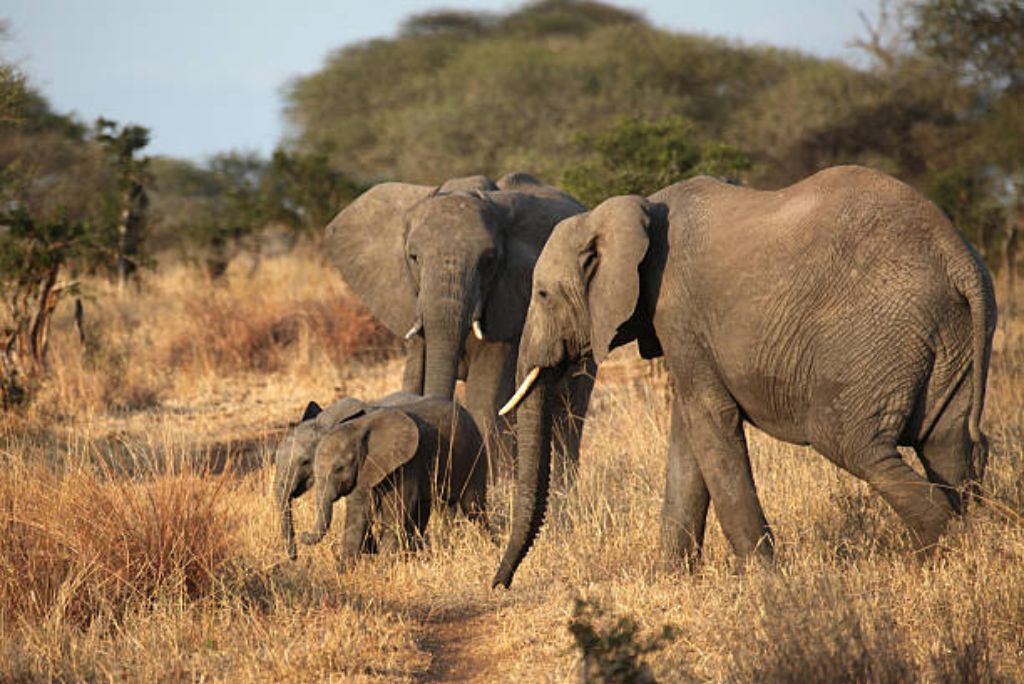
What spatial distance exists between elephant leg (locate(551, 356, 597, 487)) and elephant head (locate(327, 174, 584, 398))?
1.52ft

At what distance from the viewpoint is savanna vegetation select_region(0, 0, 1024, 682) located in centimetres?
457

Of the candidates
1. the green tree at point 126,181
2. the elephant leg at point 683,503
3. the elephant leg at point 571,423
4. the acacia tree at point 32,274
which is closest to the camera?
the elephant leg at point 683,503

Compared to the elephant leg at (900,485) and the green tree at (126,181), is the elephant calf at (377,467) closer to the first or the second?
the elephant leg at (900,485)

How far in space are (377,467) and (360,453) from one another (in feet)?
0.33

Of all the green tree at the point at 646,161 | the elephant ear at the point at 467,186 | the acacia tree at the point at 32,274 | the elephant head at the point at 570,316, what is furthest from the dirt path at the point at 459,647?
the acacia tree at the point at 32,274

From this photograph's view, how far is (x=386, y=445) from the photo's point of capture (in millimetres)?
6328

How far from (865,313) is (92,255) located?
43.7 feet

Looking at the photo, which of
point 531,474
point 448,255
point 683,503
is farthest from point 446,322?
point 683,503

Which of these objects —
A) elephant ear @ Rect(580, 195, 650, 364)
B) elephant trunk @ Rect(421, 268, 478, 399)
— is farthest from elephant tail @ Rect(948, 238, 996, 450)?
elephant trunk @ Rect(421, 268, 478, 399)

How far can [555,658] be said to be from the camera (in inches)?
185

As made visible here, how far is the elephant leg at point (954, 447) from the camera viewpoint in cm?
491

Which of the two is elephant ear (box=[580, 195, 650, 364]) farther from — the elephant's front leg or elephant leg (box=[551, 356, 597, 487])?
the elephant's front leg

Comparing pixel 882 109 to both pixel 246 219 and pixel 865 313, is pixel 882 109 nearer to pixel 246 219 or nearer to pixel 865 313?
pixel 246 219

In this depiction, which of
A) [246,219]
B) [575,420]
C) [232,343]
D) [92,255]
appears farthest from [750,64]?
[575,420]
